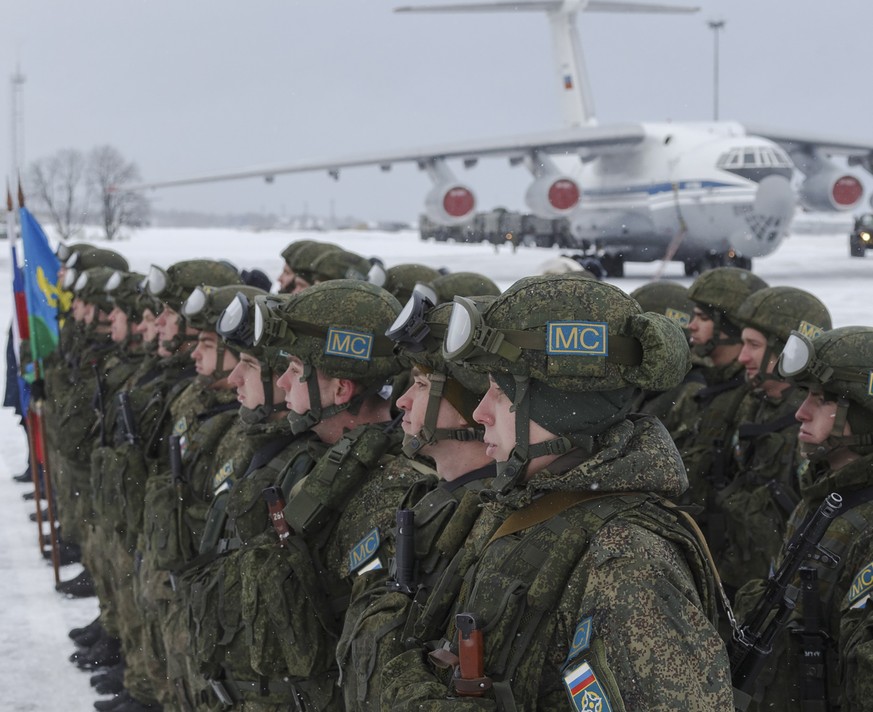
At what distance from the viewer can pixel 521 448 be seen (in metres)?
2.28

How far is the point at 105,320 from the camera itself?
9023 mm

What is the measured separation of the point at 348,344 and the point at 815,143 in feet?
83.9

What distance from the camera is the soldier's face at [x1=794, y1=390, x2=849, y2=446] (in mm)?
3510

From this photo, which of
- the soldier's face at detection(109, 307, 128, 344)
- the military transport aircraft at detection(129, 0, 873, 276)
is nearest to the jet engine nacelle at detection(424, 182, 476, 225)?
the military transport aircraft at detection(129, 0, 873, 276)

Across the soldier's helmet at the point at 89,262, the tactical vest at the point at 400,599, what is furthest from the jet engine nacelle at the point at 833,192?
the tactical vest at the point at 400,599

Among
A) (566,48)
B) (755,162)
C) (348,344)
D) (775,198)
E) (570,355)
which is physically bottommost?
(348,344)

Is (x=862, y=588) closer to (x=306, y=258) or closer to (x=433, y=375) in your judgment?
(x=433, y=375)

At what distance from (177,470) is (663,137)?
21818mm

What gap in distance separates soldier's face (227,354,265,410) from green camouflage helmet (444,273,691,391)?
6.38 ft

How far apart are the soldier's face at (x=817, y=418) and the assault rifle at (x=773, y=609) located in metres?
0.45

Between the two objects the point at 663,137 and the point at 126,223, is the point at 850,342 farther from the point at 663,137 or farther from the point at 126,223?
the point at 126,223

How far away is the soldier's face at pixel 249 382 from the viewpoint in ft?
13.5

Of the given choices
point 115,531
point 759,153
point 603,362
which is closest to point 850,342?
point 603,362

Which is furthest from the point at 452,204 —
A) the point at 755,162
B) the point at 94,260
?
the point at 94,260
